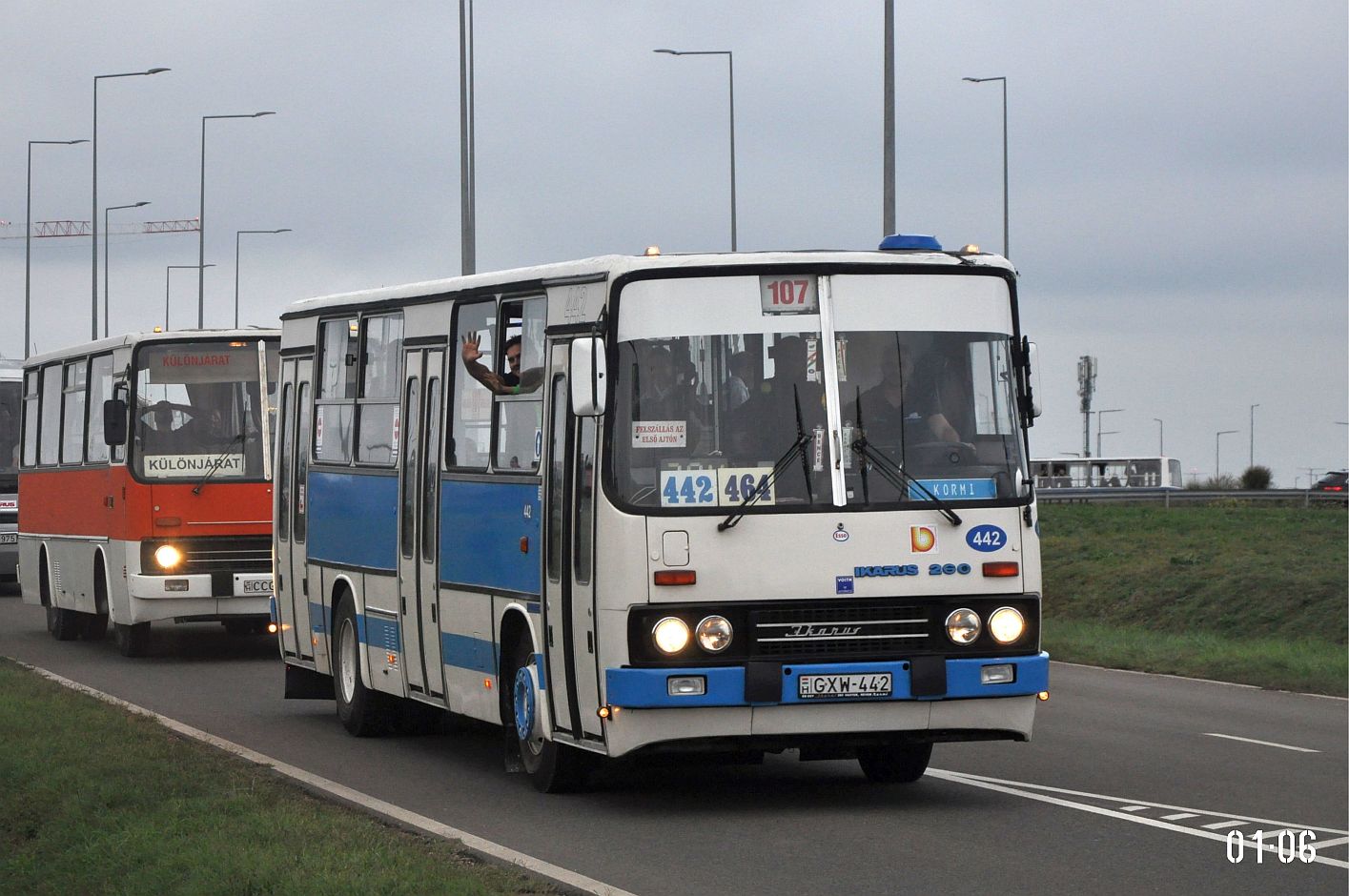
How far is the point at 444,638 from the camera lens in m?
14.2

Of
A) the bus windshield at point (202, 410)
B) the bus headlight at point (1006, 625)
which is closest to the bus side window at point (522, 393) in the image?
the bus headlight at point (1006, 625)

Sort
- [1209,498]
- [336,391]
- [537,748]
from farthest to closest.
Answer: [1209,498] < [336,391] < [537,748]

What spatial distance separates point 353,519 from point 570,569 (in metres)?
4.30

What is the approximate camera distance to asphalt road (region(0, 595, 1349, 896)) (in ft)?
32.5

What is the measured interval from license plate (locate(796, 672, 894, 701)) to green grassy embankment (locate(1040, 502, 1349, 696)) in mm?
10322

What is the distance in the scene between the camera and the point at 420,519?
47.9ft

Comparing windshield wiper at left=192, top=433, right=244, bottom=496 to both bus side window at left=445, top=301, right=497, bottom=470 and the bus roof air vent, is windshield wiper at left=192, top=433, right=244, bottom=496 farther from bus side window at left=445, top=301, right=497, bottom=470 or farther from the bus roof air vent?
the bus roof air vent

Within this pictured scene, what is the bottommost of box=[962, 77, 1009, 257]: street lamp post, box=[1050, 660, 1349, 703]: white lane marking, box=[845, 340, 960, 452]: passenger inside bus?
box=[1050, 660, 1349, 703]: white lane marking

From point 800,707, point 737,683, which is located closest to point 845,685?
point 800,707

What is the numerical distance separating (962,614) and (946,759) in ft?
8.88

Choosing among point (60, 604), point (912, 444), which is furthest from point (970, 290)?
point (60, 604)

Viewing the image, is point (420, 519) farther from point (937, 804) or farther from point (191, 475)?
point (191, 475)

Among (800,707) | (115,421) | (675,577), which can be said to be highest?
(115,421)
